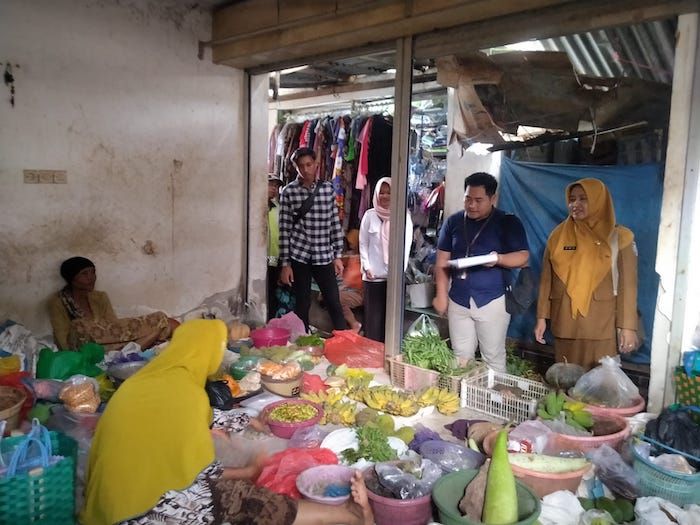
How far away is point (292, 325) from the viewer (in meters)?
5.49

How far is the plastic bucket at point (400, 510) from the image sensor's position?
2570 mm

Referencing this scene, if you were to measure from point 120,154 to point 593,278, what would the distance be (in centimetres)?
400

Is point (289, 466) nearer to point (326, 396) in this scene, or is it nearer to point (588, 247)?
point (326, 396)

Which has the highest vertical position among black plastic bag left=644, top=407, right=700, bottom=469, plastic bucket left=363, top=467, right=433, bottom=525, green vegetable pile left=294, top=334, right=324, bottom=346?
black plastic bag left=644, top=407, right=700, bottom=469

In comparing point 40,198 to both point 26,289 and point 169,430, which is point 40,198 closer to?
point 26,289

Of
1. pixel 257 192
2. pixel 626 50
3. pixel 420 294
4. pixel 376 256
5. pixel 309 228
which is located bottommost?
pixel 420 294

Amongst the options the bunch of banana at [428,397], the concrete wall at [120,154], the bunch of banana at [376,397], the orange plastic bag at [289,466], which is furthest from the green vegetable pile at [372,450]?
the concrete wall at [120,154]

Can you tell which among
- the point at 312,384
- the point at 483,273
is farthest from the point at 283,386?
the point at 483,273

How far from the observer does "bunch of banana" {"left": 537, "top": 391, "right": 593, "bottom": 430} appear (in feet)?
→ 10.6

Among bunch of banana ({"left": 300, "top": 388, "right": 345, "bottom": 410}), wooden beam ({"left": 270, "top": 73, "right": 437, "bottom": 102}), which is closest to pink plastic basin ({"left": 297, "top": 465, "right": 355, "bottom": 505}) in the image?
bunch of banana ({"left": 300, "top": 388, "right": 345, "bottom": 410})

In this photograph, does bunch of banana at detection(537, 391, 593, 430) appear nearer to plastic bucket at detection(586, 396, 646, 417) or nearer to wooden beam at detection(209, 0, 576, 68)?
plastic bucket at detection(586, 396, 646, 417)

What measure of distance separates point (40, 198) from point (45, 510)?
2.94m

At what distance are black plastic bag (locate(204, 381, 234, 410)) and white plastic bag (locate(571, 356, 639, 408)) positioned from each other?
221 centimetres

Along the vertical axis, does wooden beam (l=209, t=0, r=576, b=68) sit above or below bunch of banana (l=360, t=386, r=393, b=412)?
above
